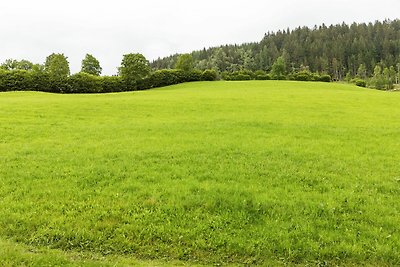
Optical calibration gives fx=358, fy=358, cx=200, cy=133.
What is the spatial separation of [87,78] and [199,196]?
→ 183 ft

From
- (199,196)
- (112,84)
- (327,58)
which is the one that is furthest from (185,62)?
(327,58)

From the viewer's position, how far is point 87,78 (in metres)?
61.9

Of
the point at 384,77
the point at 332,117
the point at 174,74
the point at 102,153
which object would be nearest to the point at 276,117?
the point at 332,117

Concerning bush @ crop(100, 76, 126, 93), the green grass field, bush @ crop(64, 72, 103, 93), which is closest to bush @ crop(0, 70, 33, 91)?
bush @ crop(64, 72, 103, 93)

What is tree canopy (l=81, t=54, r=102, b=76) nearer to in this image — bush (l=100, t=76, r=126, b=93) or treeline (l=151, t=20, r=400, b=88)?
bush (l=100, t=76, r=126, b=93)

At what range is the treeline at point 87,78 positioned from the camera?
195ft

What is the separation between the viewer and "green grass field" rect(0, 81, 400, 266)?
851 cm

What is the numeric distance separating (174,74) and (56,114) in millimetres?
48047

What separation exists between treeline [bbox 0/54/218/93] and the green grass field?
41.9 meters

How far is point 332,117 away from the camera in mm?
27859

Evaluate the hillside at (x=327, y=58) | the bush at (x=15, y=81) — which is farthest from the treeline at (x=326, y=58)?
the bush at (x=15, y=81)

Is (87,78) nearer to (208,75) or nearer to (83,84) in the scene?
(83,84)

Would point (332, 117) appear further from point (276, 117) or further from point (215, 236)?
point (215, 236)

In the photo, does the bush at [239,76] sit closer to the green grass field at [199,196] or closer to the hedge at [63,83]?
the hedge at [63,83]
